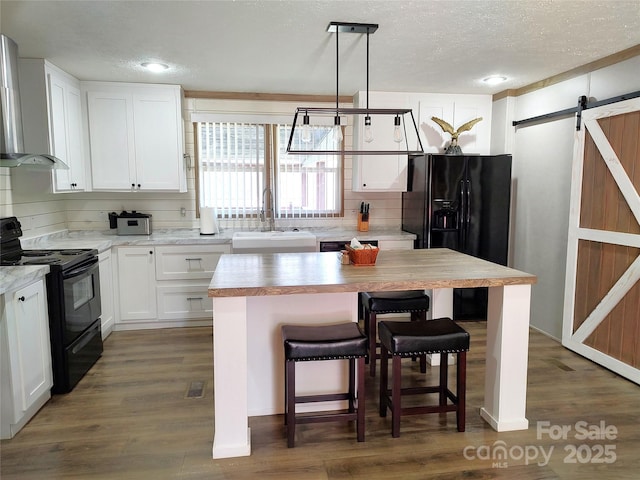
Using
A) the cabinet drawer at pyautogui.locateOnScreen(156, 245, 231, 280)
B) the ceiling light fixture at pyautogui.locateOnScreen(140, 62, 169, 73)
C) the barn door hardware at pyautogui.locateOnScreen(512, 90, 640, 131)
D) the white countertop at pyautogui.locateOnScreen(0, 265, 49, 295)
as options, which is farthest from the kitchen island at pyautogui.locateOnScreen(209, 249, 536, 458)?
the ceiling light fixture at pyautogui.locateOnScreen(140, 62, 169, 73)

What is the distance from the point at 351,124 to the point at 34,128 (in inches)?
120

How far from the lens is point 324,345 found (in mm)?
2314

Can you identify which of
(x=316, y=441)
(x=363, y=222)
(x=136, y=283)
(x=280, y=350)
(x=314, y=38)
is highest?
(x=314, y=38)

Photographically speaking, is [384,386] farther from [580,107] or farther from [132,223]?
[132,223]

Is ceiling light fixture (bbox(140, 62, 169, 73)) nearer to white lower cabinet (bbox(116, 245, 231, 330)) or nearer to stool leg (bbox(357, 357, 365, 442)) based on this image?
white lower cabinet (bbox(116, 245, 231, 330))

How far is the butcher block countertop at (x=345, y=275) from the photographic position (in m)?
2.21

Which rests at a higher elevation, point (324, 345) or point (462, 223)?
point (462, 223)

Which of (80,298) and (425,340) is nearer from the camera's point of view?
(425,340)

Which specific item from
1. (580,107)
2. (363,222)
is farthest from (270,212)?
(580,107)

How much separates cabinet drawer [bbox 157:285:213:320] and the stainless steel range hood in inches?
68.6

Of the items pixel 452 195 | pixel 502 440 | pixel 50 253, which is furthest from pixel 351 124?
pixel 502 440

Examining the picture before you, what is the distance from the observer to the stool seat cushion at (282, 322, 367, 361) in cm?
230

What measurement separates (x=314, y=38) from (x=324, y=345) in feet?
6.80

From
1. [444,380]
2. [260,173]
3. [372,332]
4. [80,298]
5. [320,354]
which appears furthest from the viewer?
[260,173]
